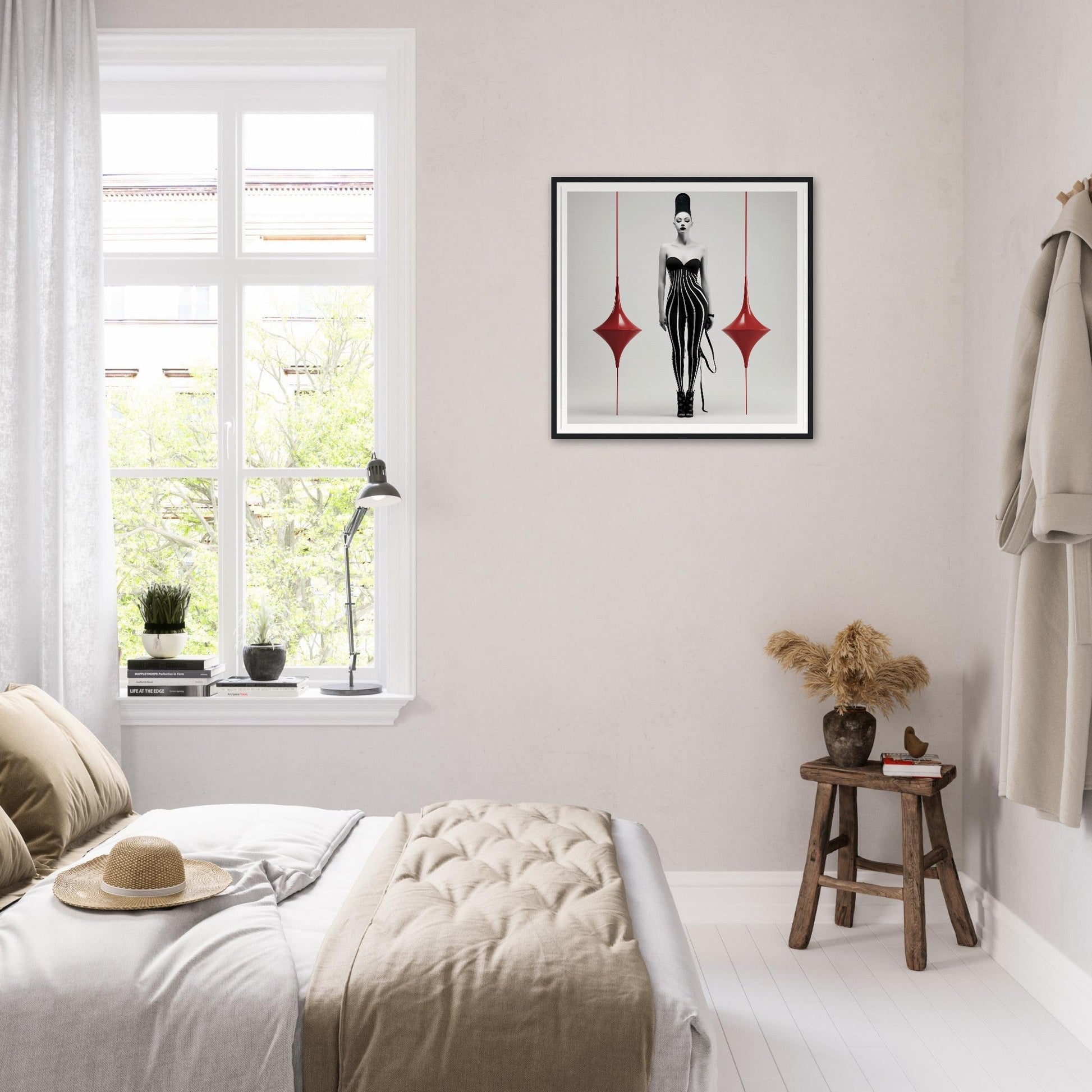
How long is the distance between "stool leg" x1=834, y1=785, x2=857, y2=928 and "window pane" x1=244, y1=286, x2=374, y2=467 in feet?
5.96

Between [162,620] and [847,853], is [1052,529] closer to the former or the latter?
[847,853]

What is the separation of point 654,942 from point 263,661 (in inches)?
70.3

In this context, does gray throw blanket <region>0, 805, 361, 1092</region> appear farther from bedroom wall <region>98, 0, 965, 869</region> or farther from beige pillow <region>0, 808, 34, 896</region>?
bedroom wall <region>98, 0, 965, 869</region>

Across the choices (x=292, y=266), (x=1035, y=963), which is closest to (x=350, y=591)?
(x=292, y=266)

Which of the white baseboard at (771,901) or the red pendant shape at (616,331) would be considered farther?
the red pendant shape at (616,331)

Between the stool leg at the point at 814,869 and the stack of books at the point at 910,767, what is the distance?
0.17m

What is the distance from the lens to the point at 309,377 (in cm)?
326

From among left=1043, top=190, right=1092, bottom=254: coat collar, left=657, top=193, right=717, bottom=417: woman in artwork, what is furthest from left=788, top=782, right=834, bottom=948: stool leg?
left=1043, top=190, right=1092, bottom=254: coat collar

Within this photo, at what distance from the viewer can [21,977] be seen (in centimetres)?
143

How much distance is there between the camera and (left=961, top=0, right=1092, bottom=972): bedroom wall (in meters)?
2.42

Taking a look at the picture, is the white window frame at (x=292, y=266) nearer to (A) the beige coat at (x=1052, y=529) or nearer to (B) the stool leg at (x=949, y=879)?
(B) the stool leg at (x=949, y=879)

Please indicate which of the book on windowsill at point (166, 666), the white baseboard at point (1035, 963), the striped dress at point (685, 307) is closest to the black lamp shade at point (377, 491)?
the book on windowsill at point (166, 666)

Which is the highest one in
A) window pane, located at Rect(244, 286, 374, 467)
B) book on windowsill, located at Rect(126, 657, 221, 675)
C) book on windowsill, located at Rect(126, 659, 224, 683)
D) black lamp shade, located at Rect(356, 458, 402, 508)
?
window pane, located at Rect(244, 286, 374, 467)

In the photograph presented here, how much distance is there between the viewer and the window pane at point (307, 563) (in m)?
3.25
